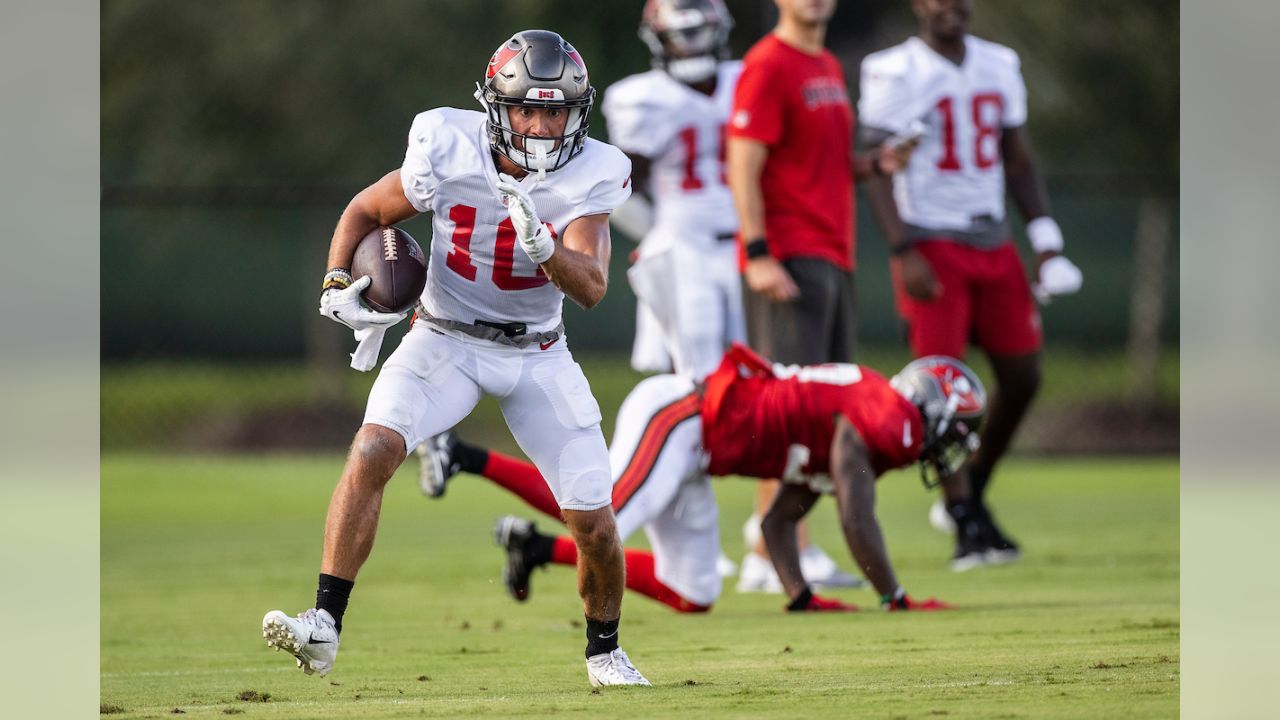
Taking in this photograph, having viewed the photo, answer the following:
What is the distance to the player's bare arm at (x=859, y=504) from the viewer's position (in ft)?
21.2

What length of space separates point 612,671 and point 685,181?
12.2 feet

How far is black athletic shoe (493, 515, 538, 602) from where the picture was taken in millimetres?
6473

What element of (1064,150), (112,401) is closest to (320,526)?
(112,401)

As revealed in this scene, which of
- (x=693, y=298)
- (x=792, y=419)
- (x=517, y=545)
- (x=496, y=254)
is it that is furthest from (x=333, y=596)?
(x=693, y=298)

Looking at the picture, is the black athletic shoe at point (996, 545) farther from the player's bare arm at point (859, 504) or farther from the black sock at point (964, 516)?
the player's bare arm at point (859, 504)

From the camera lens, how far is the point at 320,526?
1058 cm

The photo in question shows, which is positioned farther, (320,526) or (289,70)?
(289,70)

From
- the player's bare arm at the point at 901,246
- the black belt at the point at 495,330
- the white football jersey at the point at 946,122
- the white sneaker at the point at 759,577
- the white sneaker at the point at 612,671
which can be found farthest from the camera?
the white football jersey at the point at 946,122

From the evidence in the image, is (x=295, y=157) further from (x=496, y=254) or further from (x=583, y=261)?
(x=583, y=261)

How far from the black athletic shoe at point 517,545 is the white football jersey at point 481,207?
53.8 inches

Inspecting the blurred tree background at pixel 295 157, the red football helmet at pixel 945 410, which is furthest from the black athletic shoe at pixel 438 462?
the blurred tree background at pixel 295 157

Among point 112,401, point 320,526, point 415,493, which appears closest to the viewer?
point 320,526
